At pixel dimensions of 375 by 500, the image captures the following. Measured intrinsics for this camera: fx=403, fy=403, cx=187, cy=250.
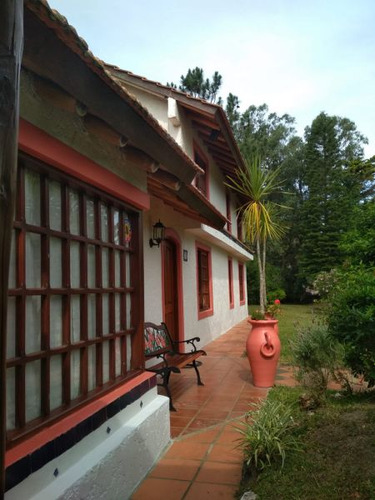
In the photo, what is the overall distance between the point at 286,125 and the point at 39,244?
3466cm

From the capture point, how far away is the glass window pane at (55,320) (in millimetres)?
2467

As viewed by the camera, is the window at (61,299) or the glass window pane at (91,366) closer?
the window at (61,299)

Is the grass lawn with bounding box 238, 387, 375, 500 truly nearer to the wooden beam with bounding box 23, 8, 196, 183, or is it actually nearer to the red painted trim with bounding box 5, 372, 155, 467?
the red painted trim with bounding box 5, 372, 155, 467

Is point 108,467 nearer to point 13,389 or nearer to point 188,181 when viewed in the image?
point 13,389

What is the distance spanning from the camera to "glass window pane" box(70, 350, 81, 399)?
2646 millimetres

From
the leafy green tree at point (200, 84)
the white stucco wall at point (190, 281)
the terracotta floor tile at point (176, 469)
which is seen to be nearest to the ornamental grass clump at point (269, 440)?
the terracotta floor tile at point (176, 469)

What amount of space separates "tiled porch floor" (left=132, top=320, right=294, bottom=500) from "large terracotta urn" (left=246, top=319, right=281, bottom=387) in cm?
19

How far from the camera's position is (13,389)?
2125 millimetres

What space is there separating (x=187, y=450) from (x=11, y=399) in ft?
6.81

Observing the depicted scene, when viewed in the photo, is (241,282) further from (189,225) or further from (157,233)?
(157,233)

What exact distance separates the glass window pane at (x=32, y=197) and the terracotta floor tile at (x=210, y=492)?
2.18 meters

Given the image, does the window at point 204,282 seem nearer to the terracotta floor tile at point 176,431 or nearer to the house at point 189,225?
the house at point 189,225

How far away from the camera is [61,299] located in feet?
8.45

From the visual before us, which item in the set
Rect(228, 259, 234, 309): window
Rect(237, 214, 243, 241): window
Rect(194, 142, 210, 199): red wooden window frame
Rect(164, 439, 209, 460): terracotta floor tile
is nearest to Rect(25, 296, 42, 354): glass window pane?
Rect(164, 439, 209, 460): terracotta floor tile
